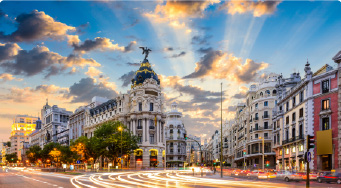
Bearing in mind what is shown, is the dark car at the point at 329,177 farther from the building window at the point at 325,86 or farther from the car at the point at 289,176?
the building window at the point at 325,86

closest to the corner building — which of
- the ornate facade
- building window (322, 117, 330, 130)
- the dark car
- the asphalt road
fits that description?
the ornate facade

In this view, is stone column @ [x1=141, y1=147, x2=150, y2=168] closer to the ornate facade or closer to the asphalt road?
Answer: the ornate facade

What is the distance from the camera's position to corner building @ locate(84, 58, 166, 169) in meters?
102

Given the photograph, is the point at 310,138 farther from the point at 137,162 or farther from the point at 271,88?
the point at 137,162

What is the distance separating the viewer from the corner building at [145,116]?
334 ft

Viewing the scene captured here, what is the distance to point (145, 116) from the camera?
102 metres

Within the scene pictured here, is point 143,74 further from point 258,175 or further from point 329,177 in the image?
point 329,177

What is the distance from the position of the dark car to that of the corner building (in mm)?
67013

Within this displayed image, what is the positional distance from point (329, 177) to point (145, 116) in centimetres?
7085

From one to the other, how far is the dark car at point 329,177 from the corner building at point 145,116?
67013 millimetres

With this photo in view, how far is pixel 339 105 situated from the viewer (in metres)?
45.3

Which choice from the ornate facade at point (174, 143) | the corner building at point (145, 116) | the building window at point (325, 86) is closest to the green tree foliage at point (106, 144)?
the corner building at point (145, 116)

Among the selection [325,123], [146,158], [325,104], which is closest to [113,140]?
[146,158]

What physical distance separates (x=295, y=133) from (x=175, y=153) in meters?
94.2
